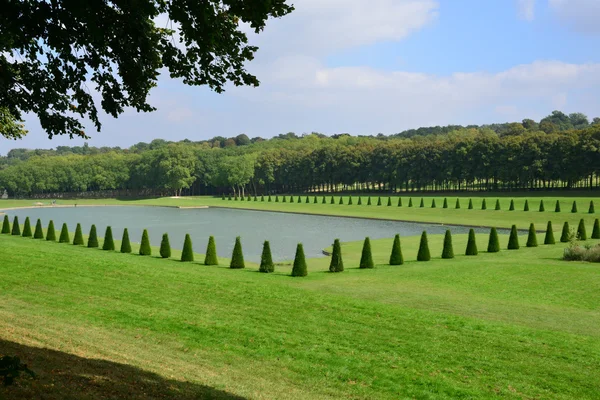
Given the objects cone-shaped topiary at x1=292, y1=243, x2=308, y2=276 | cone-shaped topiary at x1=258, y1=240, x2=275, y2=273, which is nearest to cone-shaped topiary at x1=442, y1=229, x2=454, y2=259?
cone-shaped topiary at x1=292, y1=243, x2=308, y2=276

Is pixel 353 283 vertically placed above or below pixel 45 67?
below

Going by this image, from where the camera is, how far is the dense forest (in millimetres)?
71812

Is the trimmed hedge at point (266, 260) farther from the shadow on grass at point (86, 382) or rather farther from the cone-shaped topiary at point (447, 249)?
the shadow on grass at point (86, 382)

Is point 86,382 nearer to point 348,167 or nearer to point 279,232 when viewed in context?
point 279,232

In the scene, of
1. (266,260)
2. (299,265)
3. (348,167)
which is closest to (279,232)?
(266,260)

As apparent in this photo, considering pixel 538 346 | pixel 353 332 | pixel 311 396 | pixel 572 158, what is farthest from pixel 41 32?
pixel 572 158

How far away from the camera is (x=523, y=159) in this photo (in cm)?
7350

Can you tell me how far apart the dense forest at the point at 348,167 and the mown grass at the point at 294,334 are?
186 ft

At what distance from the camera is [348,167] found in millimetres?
100312

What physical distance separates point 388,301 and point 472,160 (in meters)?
68.9

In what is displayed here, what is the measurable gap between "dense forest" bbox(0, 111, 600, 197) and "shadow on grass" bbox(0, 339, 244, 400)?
6870 cm

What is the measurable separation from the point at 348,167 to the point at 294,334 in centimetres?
8938

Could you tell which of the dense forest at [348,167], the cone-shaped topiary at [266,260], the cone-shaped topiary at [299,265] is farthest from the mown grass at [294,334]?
the dense forest at [348,167]

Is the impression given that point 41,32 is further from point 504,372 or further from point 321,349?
point 504,372
